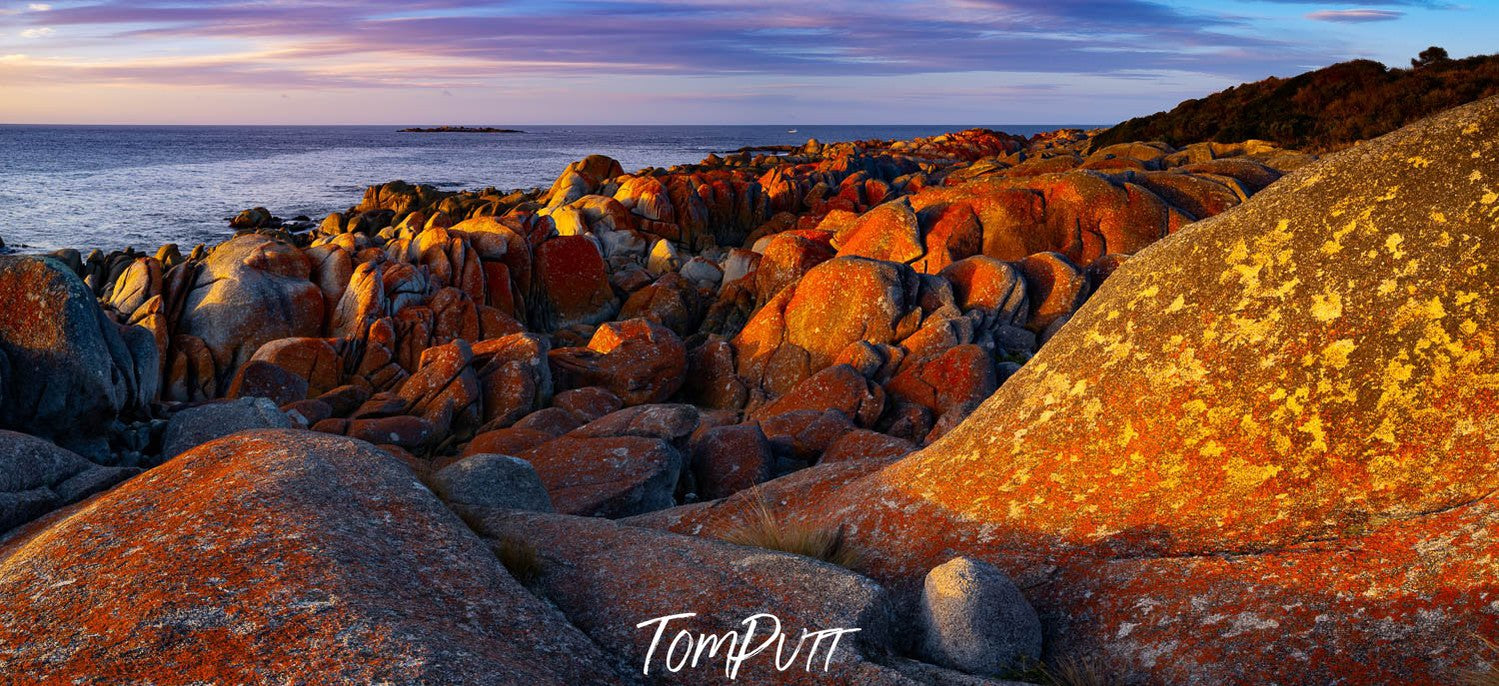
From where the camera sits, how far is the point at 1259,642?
478 centimetres

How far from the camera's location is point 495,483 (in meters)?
8.11

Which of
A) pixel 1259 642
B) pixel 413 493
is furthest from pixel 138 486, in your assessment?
pixel 1259 642

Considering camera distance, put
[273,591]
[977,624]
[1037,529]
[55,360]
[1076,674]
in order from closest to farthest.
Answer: [273,591] → [1076,674] → [977,624] → [1037,529] → [55,360]

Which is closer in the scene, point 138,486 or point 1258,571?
point 1258,571

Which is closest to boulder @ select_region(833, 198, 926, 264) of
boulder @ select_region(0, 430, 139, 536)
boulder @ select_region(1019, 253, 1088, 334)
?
boulder @ select_region(1019, 253, 1088, 334)

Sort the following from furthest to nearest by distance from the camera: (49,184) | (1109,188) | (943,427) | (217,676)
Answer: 1. (49,184)
2. (1109,188)
3. (943,427)
4. (217,676)

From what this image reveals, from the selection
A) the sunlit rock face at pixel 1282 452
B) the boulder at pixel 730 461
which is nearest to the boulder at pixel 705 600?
the sunlit rock face at pixel 1282 452

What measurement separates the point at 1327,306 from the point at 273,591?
541 cm

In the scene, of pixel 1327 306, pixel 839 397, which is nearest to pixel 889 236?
pixel 839 397

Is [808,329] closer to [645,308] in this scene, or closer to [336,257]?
[645,308]

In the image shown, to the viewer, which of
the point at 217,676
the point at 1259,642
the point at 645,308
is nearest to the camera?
the point at 217,676

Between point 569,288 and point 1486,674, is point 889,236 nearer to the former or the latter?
point 569,288

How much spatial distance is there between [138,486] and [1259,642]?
589 centimetres

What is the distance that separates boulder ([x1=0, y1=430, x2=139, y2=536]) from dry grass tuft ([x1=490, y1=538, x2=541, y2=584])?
3220 mm
